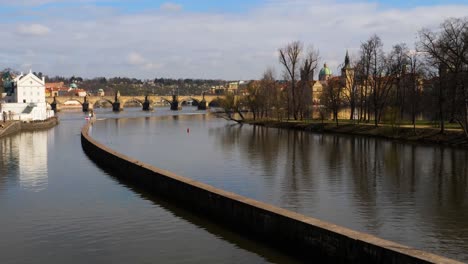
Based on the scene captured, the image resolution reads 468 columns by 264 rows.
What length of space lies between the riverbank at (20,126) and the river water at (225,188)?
24.8 metres

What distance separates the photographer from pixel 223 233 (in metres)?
19.1

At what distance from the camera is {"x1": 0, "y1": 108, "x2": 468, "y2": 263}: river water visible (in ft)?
57.3

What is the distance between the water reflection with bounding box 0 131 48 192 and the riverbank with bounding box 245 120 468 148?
3578cm

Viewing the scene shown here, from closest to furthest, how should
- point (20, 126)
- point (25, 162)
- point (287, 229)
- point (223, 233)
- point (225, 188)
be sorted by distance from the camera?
point (287, 229)
point (223, 233)
point (225, 188)
point (25, 162)
point (20, 126)

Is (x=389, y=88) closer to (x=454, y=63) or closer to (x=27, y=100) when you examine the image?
(x=454, y=63)

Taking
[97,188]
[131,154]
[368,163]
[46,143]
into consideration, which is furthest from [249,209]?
[46,143]

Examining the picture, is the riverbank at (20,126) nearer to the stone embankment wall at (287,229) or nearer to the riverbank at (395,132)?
the riverbank at (395,132)

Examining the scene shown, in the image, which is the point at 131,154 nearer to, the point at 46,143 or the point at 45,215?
the point at 46,143

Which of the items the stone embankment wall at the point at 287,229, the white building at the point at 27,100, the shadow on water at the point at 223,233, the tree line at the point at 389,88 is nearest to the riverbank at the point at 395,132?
the tree line at the point at 389,88

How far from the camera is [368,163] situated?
38781 mm

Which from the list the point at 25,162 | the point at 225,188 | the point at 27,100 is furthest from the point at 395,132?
the point at 27,100

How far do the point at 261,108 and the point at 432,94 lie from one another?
152 feet

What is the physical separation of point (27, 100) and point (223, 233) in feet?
354

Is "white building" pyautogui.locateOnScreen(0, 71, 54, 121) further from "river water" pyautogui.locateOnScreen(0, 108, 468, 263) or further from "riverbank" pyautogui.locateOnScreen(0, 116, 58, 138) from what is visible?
"river water" pyautogui.locateOnScreen(0, 108, 468, 263)
